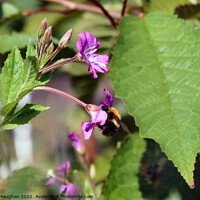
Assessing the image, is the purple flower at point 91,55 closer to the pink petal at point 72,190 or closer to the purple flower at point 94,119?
the purple flower at point 94,119

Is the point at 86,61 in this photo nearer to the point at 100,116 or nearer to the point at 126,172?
the point at 100,116

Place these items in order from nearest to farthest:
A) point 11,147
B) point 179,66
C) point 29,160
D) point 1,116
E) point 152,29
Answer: point 1,116
point 179,66
point 152,29
point 11,147
point 29,160

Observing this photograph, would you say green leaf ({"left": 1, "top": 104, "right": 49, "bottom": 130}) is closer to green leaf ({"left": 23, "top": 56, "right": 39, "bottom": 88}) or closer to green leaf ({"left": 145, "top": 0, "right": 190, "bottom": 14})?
green leaf ({"left": 23, "top": 56, "right": 39, "bottom": 88})

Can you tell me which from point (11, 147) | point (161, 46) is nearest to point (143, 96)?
point (161, 46)

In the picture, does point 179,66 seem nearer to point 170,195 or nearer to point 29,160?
point 170,195

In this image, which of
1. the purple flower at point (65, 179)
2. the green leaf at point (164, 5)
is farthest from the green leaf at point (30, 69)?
the green leaf at point (164, 5)

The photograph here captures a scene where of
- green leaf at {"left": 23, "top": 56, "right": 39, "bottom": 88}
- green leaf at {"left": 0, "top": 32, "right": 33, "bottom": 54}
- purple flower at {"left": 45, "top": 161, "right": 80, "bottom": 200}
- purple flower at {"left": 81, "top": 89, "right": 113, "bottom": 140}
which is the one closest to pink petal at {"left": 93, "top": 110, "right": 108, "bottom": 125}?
purple flower at {"left": 81, "top": 89, "right": 113, "bottom": 140}
